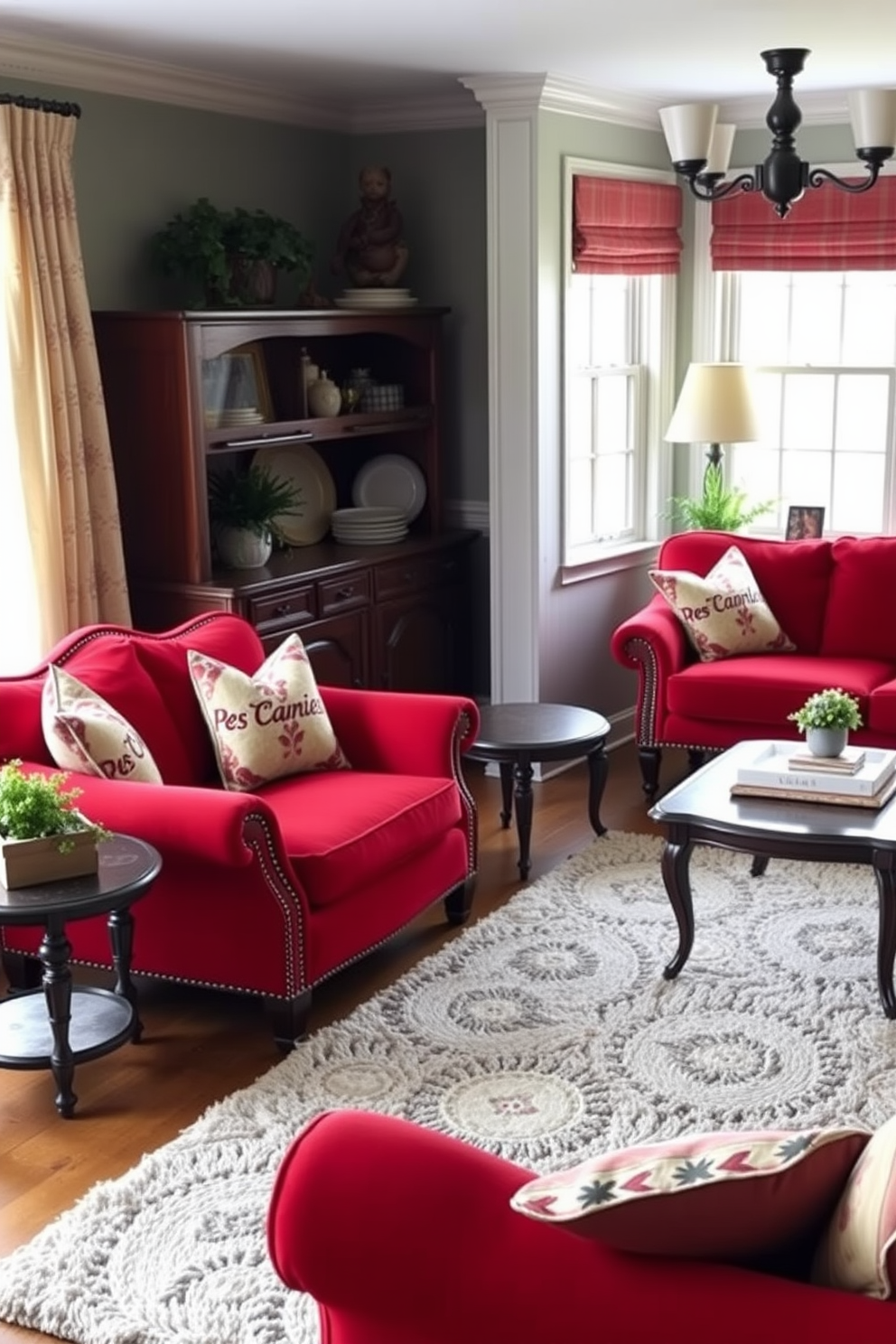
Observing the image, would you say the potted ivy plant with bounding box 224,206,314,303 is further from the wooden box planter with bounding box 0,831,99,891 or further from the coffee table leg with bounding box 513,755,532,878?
the wooden box planter with bounding box 0,831,99,891

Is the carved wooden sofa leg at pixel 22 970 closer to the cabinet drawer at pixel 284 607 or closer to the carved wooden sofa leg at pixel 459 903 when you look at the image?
the carved wooden sofa leg at pixel 459 903

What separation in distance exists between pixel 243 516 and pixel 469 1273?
12.7 ft

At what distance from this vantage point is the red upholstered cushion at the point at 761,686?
5.19 m

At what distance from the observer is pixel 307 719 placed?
423 centimetres

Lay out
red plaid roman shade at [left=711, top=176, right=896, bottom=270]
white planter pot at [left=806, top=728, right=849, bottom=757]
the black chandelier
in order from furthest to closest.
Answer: red plaid roman shade at [left=711, top=176, right=896, bottom=270], white planter pot at [left=806, top=728, right=849, bottom=757], the black chandelier

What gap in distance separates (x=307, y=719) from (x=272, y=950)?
2.57 feet

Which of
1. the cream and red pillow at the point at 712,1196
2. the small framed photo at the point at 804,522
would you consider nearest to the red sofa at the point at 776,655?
the small framed photo at the point at 804,522

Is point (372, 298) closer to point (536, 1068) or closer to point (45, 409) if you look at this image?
point (45, 409)

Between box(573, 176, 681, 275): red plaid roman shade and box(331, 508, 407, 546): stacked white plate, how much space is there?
115cm

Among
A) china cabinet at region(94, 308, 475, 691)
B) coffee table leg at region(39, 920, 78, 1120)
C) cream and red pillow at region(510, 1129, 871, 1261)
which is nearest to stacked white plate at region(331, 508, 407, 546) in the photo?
china cabinet at region(94, 308, 475, 691)

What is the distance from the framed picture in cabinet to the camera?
5215 mm

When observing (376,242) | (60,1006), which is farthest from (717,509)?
(60,1006)

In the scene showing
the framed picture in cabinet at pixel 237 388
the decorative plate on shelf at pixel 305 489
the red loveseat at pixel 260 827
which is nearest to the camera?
the red loveseat at pixel 260 827

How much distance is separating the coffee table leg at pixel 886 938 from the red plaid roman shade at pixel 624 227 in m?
2.83
